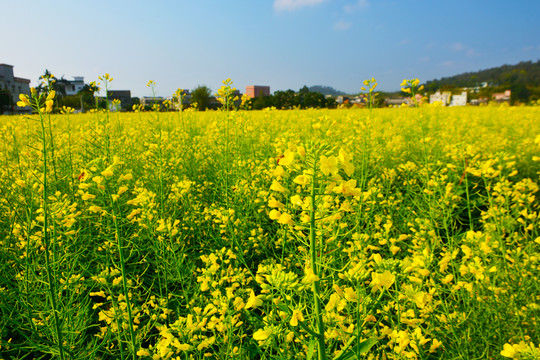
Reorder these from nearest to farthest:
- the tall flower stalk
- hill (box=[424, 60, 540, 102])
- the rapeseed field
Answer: the rapeseed field < the tall flower stalk < hill (box=[424, 60, 540, 102])

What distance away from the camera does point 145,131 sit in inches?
246

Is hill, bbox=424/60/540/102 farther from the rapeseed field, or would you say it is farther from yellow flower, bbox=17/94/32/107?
yellow flower, bbox=17/94/32/107

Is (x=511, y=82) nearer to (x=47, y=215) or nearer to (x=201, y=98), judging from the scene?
(x=201, y=98)

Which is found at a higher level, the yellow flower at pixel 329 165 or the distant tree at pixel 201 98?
the distant tree at pixel 201 98

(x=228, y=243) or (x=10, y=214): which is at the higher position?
(x=10, y=214)

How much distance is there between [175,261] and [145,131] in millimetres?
4890

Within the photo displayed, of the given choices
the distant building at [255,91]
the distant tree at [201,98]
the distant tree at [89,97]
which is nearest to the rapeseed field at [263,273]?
the distant tree at [89,97]

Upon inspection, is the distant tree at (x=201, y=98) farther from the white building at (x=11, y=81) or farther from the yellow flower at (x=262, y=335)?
the white building at (x=11, y=81)

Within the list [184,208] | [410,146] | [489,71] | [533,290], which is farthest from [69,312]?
[489,71]

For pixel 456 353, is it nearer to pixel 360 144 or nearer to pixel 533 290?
pixel 533 290

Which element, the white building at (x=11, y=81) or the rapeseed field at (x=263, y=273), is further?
the white building at (x=11, y=81)

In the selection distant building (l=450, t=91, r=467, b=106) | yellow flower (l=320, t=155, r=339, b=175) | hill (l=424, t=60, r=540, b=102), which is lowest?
yellow flower (l=320, t=155, r=339, b=175)

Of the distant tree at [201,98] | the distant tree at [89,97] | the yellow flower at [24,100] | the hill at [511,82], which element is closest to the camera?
the yellow flower at [24,100]

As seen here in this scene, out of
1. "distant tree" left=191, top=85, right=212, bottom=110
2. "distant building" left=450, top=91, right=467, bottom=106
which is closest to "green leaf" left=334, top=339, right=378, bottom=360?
"distant tree" left=191, top=85, right=212, bottom=110
